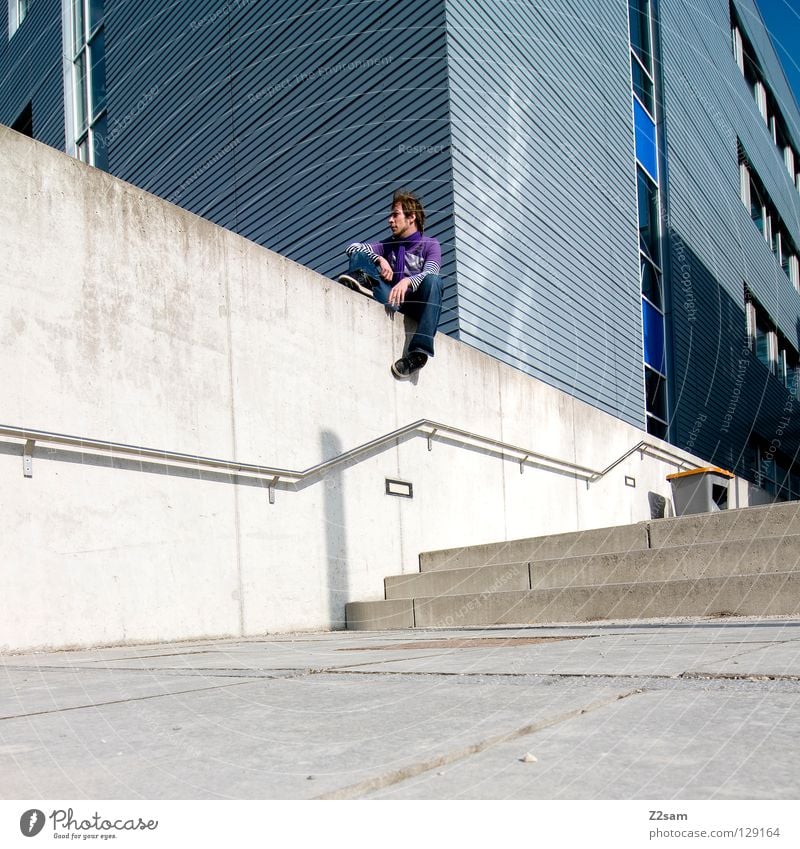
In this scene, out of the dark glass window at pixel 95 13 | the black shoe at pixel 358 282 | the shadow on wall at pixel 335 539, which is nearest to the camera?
the shadow on wall at pixel 335 539

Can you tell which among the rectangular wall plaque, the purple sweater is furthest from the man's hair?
the rectangular wall plaque

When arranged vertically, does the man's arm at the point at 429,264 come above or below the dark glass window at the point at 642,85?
below

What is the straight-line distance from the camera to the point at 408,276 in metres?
6.68

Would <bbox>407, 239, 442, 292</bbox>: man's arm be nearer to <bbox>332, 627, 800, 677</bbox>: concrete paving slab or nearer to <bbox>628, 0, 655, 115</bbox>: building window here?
<bbox>332, 627, 800, 677</bbox>: concrete paving slab

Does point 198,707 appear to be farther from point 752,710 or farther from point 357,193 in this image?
point 357,193

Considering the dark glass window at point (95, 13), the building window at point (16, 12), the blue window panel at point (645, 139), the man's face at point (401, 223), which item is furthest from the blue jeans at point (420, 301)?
the building window at point (16, 12)

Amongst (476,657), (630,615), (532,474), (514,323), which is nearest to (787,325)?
(514,323)

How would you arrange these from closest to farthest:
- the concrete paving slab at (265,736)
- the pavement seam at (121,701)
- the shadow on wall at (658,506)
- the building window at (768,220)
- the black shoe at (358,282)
A: the concrete paving slab at (265,736), the pavement seam at (121,701), the black shoe at (358,282), the shadow on wall at (658,506), the building window at (768,220)

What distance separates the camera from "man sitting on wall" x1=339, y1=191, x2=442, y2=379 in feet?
21.6

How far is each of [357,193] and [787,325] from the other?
1993cm

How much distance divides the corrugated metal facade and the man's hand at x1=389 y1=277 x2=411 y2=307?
262cm

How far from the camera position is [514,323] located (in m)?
10.4

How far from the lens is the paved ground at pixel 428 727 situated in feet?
3.40

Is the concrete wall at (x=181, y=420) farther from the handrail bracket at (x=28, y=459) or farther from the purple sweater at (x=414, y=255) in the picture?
the purple sweater at (x=414, y=255)
